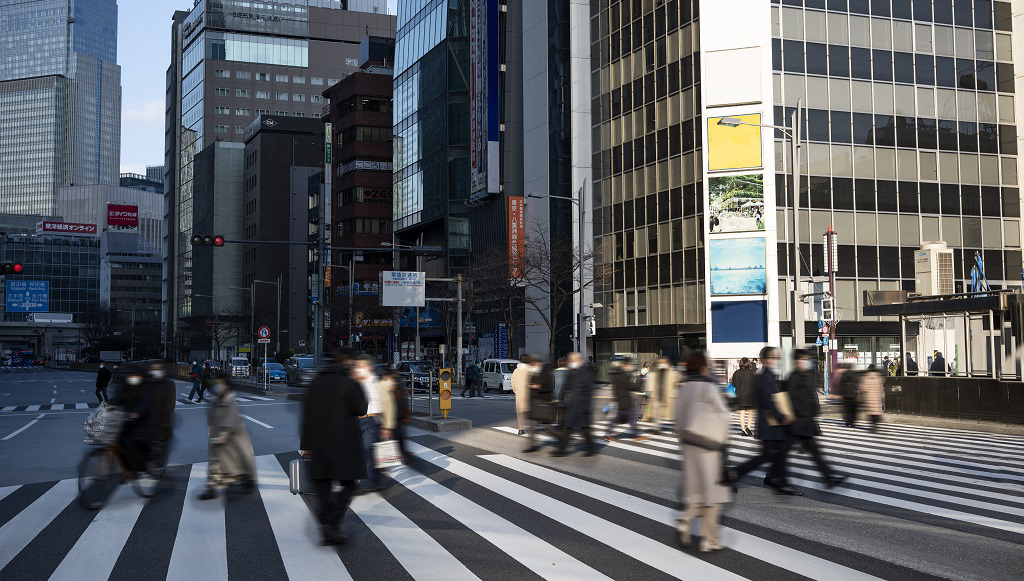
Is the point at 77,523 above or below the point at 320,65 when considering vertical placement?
below

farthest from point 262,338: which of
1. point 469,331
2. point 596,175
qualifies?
point 596,175

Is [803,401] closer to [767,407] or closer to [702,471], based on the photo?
[767,407]

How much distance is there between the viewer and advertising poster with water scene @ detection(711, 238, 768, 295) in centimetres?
4881

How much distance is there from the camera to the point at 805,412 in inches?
460

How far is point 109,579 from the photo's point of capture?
7.48m

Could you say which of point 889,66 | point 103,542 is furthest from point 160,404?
point 889,66

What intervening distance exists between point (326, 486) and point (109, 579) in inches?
74.9

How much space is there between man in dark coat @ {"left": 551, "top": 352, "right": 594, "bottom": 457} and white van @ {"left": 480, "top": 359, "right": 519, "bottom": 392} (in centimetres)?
3071

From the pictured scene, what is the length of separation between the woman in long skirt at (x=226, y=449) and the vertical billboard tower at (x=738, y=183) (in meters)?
39.8

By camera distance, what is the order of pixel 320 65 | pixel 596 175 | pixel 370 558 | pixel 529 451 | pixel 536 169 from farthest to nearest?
pixel 320 65
pixel 536 169
pixel 596 175
pixel 529 451
pixel 370 558

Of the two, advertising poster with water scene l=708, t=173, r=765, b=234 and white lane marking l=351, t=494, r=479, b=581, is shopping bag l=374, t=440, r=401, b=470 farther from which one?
advertising poster with water scene l=708, t=173, r=765, b=234

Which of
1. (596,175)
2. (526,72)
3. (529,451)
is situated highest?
(526,72)

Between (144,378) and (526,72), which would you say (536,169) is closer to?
(526,72)

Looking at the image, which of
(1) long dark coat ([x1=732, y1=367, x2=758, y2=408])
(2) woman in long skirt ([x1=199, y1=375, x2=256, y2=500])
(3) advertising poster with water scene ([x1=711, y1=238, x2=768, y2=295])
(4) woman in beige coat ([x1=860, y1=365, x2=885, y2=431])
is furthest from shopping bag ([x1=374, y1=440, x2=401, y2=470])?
(3) advertising poster with water scene ([x1=711, y1=238, x2=768, y2=295])
